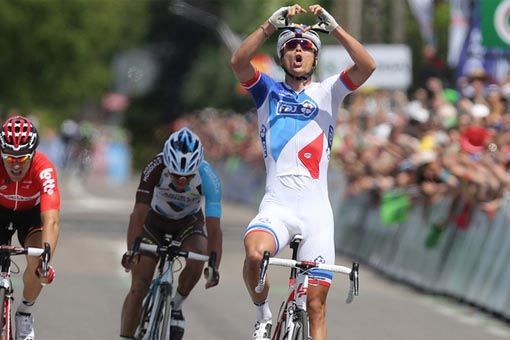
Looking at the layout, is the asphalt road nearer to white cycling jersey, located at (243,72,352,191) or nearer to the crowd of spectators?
the crowd of spectators

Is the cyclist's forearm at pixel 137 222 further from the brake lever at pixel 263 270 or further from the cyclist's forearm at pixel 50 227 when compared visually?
the brake lever at pixel 263 270

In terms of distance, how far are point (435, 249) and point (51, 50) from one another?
57556mm

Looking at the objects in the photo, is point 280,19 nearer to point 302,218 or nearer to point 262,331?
point 302,218

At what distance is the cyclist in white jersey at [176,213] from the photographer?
10562mm

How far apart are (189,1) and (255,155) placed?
43.8 metres

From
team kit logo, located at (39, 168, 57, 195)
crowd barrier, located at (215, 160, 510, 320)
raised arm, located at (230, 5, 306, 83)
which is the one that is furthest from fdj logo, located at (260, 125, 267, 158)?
crowd barrier, located at (215, 160, 510, 320)

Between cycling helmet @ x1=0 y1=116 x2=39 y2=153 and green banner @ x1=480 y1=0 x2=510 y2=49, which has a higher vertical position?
green banner @ x1=480 y1=0 x2=510 y2=49

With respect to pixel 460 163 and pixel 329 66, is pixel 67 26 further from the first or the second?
pixel 460 163

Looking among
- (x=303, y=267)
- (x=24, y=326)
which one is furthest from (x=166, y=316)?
(x=303, y=267)

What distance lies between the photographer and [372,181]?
70.3 feet

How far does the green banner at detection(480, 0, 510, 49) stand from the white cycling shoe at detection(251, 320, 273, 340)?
1081 centimetres

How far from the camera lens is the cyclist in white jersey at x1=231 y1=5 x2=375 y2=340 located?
9.72 meters

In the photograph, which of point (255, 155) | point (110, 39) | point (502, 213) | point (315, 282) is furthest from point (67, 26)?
point (315, 282)

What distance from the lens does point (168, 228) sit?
11328mm
